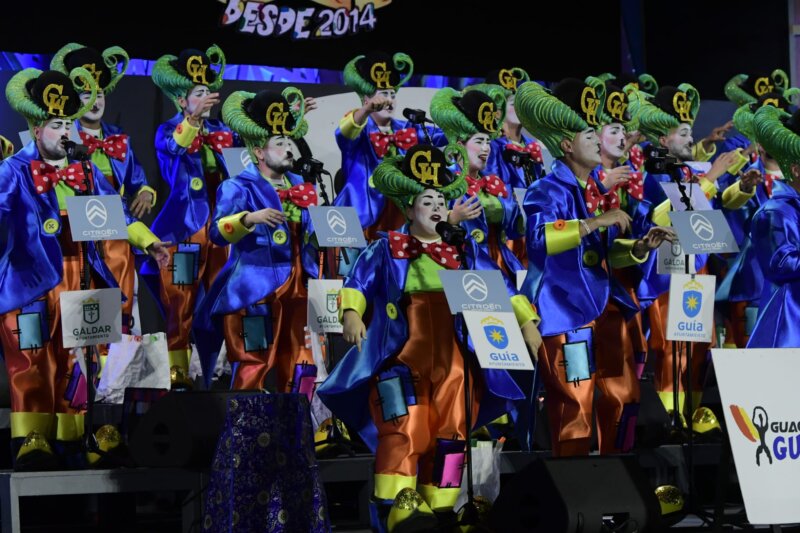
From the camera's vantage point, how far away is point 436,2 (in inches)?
380

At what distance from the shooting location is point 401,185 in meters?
5.76

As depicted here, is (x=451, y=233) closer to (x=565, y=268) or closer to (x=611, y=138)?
(x=565, y=268)

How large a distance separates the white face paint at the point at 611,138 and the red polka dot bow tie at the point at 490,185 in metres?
0.77

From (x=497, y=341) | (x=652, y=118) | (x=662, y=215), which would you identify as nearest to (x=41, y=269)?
(x=497, y=341)

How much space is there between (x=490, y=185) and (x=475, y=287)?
6.53 ft

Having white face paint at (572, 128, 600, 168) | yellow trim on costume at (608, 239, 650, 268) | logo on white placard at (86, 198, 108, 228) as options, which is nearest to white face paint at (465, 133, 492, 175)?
white face paint at (572, 128, 600, 168)

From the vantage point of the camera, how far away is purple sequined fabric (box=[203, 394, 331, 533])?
4.70 meters

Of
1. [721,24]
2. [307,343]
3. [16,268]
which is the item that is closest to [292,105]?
[307,343]

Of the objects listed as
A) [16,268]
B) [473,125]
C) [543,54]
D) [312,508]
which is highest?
[543,54]

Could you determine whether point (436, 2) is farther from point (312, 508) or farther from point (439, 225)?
point (312, 508)

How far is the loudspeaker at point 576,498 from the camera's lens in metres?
4.72

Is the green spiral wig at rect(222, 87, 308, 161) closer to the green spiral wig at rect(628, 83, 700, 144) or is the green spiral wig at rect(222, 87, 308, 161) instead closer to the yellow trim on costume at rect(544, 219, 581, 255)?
the yellow trim on costume at rect(544, 219, 581, 255)

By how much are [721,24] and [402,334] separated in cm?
603

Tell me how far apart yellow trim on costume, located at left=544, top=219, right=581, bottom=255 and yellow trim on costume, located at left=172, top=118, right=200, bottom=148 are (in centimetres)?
262
